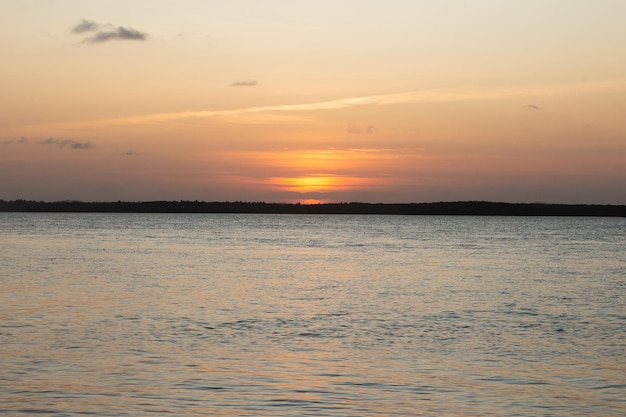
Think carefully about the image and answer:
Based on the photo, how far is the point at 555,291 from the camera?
41.8 meters

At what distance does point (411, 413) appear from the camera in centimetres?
1574

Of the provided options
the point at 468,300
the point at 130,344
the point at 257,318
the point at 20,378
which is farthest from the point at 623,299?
the point at 20,378

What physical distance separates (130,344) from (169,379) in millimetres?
5115

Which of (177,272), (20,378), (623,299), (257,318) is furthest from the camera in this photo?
(177,272)

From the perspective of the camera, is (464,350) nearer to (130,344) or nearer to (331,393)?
(331,393)

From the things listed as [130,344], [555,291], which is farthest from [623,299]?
[130,344]

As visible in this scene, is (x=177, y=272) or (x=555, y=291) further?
(x=177, y=272)

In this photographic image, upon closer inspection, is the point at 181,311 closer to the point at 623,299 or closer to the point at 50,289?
the point at 50,289

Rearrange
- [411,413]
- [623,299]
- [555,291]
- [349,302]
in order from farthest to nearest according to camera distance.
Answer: [555,291]
[623,299]
[349,302]
[411,413]

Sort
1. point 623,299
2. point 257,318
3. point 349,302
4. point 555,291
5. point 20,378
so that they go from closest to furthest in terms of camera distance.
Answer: point 20,378
point 257,318
point 349,302
point 623,299
point 555,291

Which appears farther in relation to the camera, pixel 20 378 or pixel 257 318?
pixel 257 318

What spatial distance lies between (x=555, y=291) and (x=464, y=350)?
20.3 metres

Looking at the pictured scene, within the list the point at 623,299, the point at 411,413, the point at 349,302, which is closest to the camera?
the point at 411,413

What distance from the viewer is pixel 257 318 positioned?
2972 cm
